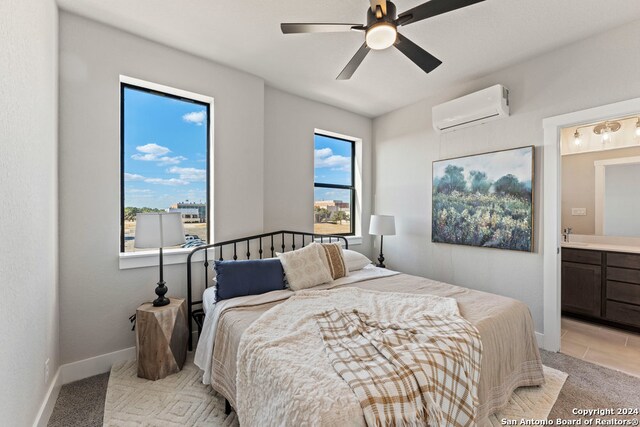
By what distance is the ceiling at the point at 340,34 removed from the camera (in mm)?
2057

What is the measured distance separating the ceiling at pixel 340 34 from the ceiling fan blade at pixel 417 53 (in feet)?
1.24

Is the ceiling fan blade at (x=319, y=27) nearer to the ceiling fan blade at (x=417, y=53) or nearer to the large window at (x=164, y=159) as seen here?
the ceiling fan blade at (x=417, y=53)

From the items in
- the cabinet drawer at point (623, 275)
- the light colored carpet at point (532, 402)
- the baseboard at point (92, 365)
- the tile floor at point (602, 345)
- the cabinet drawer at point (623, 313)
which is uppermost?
the cabinet drawer at point (623, 275)

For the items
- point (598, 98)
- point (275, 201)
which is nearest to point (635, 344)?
point (598, 98)

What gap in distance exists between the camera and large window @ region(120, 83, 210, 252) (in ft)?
8.27

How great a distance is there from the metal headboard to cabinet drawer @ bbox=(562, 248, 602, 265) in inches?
106

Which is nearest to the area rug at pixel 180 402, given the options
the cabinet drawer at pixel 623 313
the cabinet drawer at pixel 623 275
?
the cabinet drawer at pixel 623 313

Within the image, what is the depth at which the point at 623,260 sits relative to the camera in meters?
3.06

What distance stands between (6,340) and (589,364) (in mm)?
3837

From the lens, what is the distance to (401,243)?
13.3ft

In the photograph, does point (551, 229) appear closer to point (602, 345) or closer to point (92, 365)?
point (602, 345)

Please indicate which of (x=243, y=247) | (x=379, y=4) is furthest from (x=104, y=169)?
(x=379, y=4)

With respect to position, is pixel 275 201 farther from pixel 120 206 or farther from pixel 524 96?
pixel 524 96

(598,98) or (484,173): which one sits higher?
(598,98)
